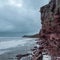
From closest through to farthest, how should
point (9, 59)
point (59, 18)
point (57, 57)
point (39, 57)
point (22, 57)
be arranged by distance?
1. point (59, 18)
2. point (57, 57)
3. point (39, 57)
4. point (22, 57)
5. point (9, 59)

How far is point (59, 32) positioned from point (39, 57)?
646 cm

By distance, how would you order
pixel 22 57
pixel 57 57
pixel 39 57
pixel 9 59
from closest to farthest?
pixel 57 57
pixel 39 57
pixel 22 57
pixel 9 59

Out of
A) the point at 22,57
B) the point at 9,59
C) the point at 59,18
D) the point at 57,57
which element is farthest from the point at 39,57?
the point at 9,59

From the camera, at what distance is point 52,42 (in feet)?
25.3

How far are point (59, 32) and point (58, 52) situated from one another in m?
0.63

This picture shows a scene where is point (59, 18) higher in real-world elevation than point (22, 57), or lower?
higher

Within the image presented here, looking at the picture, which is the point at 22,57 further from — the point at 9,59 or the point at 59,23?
the point at 59,23

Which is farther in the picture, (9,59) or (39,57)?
(9,59)

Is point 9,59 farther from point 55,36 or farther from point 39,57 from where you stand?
point 55,36

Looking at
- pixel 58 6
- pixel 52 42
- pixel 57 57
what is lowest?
pixel 57 57

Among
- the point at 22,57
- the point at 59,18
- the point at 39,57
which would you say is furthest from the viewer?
the point at 22,57

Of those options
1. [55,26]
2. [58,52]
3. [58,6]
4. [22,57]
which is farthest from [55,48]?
[22,57]

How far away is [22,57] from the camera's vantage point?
2322cm

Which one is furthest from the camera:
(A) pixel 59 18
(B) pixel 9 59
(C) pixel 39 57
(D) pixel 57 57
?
(B) pixel 9 59
